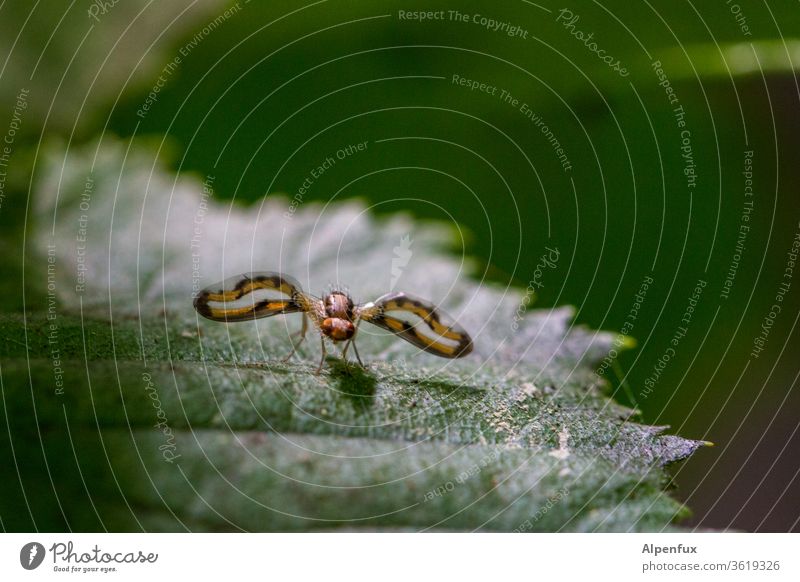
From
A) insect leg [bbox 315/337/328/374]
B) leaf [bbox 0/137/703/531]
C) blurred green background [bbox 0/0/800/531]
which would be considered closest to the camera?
leaf [bbox 0/137/703/531]

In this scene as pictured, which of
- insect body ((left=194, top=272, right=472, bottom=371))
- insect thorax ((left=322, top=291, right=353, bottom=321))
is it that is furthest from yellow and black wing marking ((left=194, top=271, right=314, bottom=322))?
insect thorax ((left=322, top=291, right=353, bottom=321))

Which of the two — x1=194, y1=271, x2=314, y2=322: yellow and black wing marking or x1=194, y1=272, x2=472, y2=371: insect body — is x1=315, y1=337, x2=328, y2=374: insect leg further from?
x1=194, y1=271, x2=314, y2=322: yellow and black wing marking

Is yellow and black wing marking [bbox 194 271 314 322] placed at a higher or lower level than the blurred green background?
lower

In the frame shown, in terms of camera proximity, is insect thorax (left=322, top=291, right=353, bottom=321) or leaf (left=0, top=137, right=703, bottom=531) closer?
leaf (left=0, top=137, right=703, bottom=531)

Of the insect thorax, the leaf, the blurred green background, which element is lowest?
the leaf

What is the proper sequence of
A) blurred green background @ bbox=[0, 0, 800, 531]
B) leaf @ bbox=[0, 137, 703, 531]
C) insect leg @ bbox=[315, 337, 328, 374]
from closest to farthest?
1. leaf @ bbox=[0, 137, 703, 531]
2. insect leg @ bbox=[315, 337, 328, 374]
3. blurred green background @ bbox=[0, 0, 800, 531]

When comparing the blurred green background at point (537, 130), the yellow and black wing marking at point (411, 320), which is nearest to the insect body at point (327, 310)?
the yellow and black wing marking at point (411, 320)

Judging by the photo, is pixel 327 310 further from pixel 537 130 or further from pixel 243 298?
pixel 537 130

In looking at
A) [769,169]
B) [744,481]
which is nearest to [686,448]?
[744,481]
